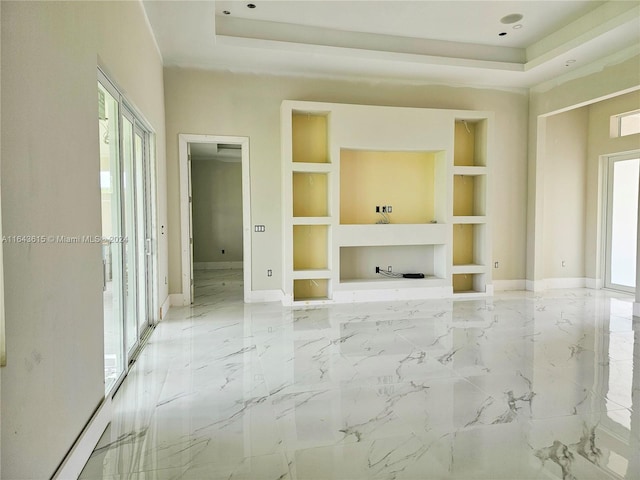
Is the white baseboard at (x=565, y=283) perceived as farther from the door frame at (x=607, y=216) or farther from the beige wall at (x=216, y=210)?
the beige wall at (x=216, y=210)

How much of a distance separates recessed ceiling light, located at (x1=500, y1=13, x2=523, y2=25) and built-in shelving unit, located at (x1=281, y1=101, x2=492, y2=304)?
4.45 ft

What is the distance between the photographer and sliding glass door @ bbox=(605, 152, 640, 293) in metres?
6.83

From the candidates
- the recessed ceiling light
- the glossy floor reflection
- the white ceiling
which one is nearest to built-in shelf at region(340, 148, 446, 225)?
the white ceiling

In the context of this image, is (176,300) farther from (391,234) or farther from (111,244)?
(391,234)

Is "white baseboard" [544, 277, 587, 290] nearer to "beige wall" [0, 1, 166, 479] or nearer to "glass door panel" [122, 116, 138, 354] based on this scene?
"glass door panel" [122, 116, 138, 354]

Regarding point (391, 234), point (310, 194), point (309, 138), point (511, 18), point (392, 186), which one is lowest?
point (391, 234)

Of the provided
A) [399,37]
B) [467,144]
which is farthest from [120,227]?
[467,144]

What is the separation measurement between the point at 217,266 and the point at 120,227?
7404mm

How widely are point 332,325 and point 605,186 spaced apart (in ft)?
18.8

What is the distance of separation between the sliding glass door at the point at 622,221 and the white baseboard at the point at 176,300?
7.10 metres

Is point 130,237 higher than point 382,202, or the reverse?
point 382,202

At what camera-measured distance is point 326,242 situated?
20.7 ft

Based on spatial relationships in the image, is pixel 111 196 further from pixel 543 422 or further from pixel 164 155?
pixel 543 422

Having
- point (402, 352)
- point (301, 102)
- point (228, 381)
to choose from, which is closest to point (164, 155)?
point (301, 102)
